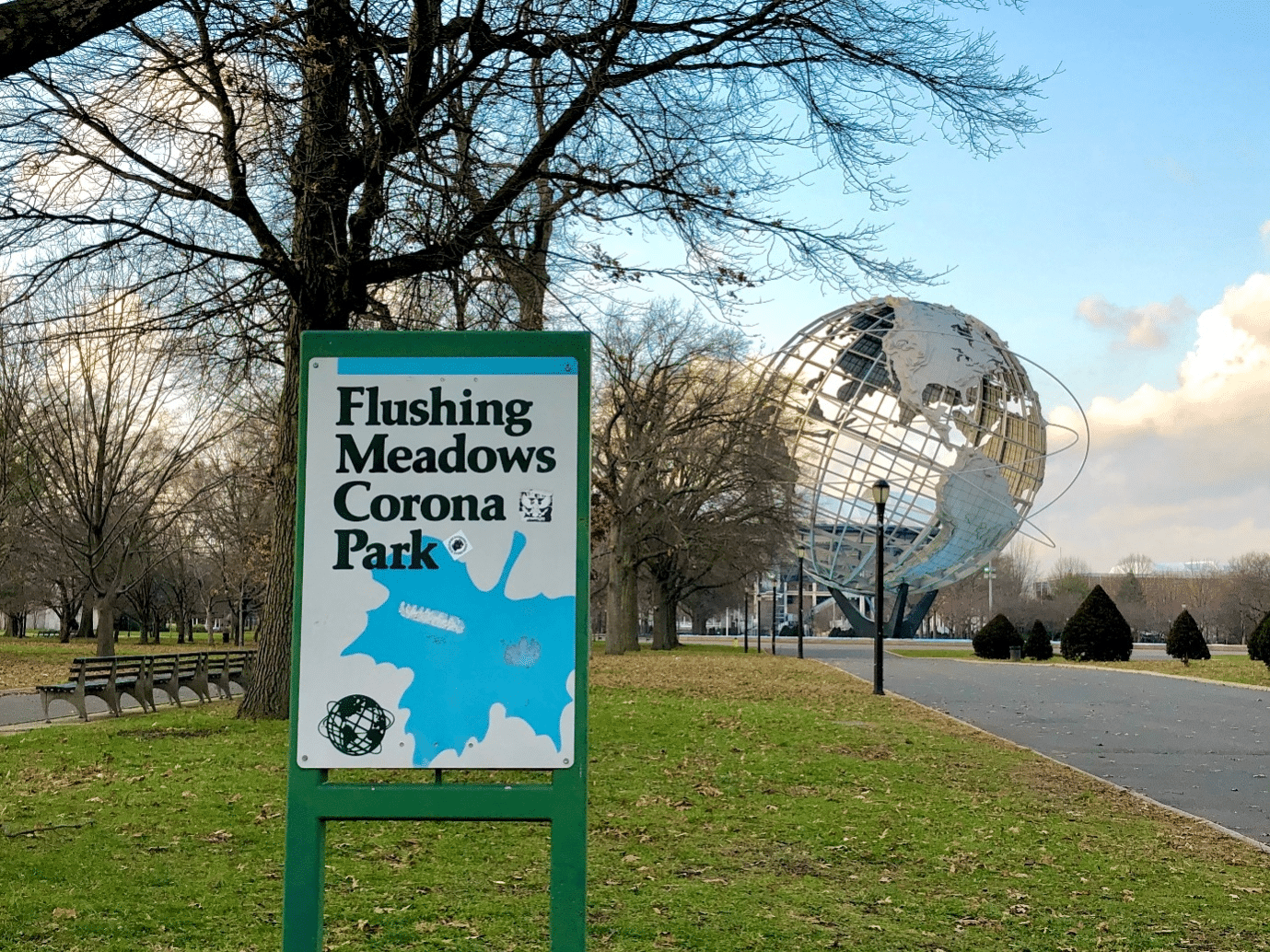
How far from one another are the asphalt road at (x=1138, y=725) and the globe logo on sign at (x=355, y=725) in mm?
7786

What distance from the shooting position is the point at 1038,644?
135 feet

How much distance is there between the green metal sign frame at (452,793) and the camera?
12.4 ft

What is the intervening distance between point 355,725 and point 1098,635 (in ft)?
127

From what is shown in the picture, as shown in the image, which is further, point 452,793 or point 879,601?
point 879,601

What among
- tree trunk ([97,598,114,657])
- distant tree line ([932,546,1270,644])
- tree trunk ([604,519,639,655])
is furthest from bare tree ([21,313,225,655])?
distant tree line ([932,546,1270,644])

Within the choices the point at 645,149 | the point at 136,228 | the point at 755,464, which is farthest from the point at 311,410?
the point at 755,464

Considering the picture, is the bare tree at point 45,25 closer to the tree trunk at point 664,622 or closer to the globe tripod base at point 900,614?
the tree trunk at point 664,622

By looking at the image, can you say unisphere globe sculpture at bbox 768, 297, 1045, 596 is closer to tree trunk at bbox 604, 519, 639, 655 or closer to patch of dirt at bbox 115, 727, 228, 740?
tree trunk at bbox 604, 519, 639, 655

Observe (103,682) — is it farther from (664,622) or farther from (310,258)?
(664,622)

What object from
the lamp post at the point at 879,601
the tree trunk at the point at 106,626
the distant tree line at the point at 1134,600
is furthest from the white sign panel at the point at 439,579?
the distant tree line at the point at 1134,600

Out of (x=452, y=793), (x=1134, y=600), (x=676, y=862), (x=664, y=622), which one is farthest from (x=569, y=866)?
(x=1134, y=600)

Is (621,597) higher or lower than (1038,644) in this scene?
higher

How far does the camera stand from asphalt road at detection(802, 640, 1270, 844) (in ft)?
37.4

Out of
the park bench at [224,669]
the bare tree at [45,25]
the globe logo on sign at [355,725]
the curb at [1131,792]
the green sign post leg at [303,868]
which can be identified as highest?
the bare tree at [45,25]
